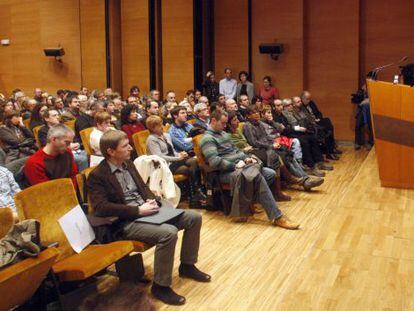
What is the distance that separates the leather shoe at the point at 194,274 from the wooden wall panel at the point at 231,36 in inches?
294

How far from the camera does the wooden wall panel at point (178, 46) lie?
10.7 m

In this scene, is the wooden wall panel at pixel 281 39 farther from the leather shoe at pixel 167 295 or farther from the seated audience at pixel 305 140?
the leather shoe at pixel 167 295

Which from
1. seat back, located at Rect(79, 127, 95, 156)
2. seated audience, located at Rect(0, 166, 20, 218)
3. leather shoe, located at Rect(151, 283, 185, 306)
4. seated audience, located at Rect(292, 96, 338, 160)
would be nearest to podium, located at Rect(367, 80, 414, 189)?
seated audience, located at Rect(292, 96, 338, 160)

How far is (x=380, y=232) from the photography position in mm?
4523

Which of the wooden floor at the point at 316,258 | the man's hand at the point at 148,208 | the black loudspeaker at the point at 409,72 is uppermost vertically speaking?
the black loudspeaker at the point at 409,72

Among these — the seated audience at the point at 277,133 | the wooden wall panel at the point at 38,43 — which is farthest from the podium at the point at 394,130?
the wooden wall panel at the point at 38,43

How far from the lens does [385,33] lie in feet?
31.7

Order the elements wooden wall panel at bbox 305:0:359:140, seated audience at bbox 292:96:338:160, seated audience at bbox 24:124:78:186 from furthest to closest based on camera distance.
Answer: wooden wall panel at bbox 305:0:359:140 → seated audience at bbox 292:96:338:160 → seated audience at bbox 24:124:78:186

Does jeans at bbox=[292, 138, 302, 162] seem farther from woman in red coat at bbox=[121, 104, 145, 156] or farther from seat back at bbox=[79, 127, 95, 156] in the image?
seat back at bbox=[79, 127, 95, 156]

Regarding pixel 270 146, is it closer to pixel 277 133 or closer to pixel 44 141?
pixel 277 133

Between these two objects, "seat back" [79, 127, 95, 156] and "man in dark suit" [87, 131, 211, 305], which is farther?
"seat back" [79, 127, 95, 156]

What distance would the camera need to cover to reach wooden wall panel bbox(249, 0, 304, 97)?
10070 millimetres

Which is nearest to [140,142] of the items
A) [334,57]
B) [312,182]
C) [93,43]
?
[312,182]

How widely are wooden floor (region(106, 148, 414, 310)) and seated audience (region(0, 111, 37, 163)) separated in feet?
6.77
